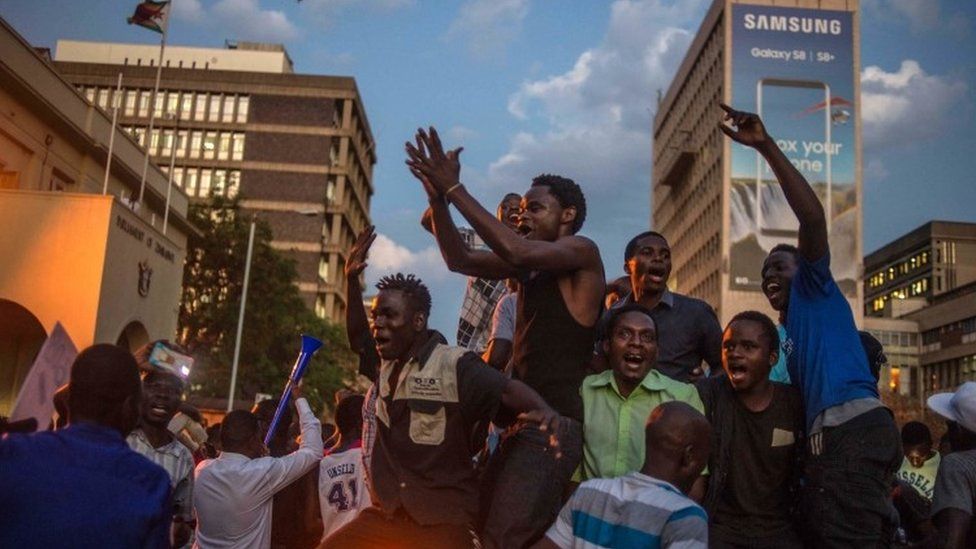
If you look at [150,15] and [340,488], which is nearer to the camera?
[340,488]

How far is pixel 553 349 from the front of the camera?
14.7ft

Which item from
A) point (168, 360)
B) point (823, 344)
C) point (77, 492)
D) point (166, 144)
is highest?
point (166, 144)

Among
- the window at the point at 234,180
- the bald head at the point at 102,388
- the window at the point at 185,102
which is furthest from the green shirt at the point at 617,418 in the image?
the window at the point at 185,102

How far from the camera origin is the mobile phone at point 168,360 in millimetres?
6078

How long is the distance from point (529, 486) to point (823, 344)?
1616 mm

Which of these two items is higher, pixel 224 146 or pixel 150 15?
pixel 224 146

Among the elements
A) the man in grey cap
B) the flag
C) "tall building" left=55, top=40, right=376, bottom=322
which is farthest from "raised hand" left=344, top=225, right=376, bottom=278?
"tall building" left=55, top=40, right=376, bottom=322

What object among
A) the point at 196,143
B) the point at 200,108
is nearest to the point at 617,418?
the point at 196,143

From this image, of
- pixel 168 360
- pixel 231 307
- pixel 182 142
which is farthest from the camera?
pixel 182 142

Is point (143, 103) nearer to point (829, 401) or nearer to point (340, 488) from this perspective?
point (340, 488)

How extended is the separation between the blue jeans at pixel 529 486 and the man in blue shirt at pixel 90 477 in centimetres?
146

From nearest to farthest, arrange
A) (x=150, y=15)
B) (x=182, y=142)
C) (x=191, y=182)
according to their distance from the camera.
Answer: (x=150, y=15), (x=191, y=182), (x=182, y=142)

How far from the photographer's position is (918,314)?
87.9 meters

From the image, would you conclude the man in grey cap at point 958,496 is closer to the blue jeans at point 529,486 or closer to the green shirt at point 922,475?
the blue jeans at point 529,486
